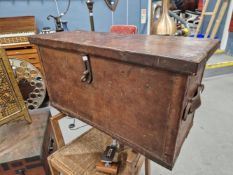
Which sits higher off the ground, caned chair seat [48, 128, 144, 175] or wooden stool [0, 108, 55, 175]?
caned chair seat [48, 128, 144, 175]

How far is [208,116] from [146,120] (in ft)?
5.37

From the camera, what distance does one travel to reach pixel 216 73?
8.99ft

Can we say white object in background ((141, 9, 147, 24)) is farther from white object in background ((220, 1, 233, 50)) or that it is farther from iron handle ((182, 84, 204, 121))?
iron handle ((182, 84, 204, 121))

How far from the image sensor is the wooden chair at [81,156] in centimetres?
82

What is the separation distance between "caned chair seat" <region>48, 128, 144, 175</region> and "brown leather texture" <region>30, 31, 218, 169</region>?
226 mm

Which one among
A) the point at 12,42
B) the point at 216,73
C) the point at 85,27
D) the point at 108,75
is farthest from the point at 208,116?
the point at 12,42

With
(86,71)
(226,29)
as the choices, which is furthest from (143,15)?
(86,71)

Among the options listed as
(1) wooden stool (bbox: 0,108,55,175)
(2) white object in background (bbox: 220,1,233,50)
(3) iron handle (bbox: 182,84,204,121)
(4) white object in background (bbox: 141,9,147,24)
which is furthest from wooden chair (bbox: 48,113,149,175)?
(2) white object in background (bbox: 220,1,233,50)

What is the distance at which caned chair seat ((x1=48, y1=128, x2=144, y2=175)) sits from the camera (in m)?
0.82

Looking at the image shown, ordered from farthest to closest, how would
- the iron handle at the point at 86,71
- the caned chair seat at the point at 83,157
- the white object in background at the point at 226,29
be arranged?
the white object in background at the point at 226,29 < the caned chair seat at the point at 83,157 < the iron handle at the point at 86,71

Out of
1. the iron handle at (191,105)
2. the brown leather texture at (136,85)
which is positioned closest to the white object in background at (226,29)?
the brown leather texture at (136,85)

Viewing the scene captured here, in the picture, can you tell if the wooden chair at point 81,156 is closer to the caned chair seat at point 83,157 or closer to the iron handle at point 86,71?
the caned chair seat at point 83,157

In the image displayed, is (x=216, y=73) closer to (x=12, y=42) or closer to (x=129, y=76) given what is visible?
(x=129, y=76)

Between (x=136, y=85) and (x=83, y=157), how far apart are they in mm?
584
